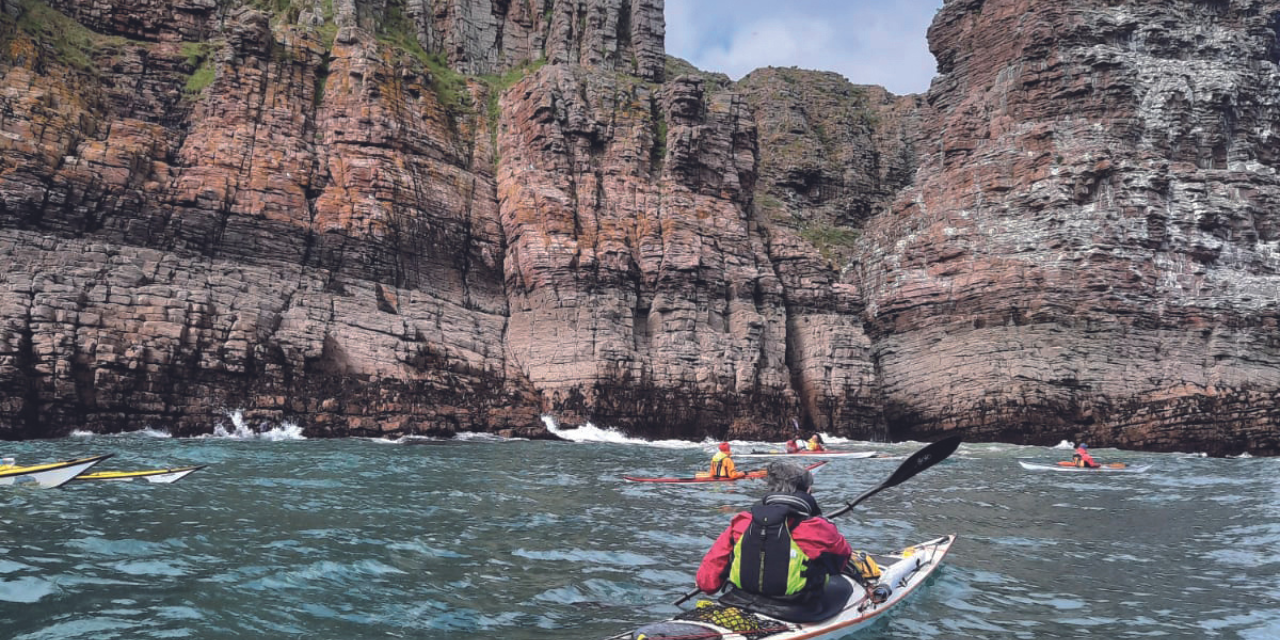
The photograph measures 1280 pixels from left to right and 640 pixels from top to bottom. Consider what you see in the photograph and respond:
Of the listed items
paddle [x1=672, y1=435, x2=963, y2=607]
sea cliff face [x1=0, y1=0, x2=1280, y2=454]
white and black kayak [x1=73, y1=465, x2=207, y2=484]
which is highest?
sea cliff face [x1=0, y1=0, x2=1280, y2=454]

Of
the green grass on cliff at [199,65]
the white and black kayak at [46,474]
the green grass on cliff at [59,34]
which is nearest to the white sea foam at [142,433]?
the white and black kayak at [46,474]

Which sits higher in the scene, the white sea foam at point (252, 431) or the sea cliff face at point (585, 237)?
the sea cliff face at point (585, 237)

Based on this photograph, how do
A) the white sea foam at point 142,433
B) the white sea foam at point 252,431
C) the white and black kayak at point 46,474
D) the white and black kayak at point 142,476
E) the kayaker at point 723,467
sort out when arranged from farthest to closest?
the white sea foam at point 252,431 < the white sea foam at point 142,433 < the kayaker at point 723,467 < the white and black kayak at point 142,476 < the white and black kayak at point 46,474

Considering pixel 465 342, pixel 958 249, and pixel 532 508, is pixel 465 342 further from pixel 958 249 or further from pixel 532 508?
pixel 958 249

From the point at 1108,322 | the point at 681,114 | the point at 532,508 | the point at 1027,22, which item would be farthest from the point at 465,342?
the point at 1027,22

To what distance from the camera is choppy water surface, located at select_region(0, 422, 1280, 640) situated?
6.77 meters

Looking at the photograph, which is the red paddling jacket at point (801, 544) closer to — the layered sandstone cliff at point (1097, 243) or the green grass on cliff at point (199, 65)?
the layered sandstone cliff at point (1097, 243)

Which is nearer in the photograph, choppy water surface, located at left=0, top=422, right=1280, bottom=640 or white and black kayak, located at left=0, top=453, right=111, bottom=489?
choppy water surface, located at left=0, top=422, right=1280, bottom=640

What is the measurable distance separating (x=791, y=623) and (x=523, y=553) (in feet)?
13.9

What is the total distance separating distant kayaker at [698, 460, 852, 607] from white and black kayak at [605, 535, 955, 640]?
0.19 meters

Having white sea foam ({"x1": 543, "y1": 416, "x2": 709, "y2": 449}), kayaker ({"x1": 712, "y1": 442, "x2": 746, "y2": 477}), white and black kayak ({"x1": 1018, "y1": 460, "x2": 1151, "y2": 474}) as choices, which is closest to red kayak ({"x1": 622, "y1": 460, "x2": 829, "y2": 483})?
kayaker ({"x1": 712, "y1": 442, "x2": 746, "y2": 477})

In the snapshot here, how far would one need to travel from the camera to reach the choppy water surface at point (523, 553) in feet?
22.2

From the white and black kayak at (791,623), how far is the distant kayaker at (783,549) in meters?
0.19

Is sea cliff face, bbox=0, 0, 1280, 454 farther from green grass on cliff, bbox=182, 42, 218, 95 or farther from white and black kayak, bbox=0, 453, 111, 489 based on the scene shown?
white and black kayak, bbox=0, 453, 111, 489
